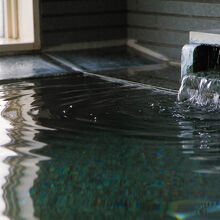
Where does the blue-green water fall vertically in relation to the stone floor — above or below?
below

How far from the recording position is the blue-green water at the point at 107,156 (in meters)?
2.36

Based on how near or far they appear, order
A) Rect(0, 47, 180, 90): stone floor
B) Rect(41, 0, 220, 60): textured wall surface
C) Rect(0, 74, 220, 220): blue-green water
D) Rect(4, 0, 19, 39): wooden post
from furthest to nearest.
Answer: Rect(4, 0, 19, 39): wooden post < Rect(41, 0, 220, 60): textured wall surface < Rect(0, 47, 180, 90): stone floor < Rect(0, 74, 220, 220): blue-green water

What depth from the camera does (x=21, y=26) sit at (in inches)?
258

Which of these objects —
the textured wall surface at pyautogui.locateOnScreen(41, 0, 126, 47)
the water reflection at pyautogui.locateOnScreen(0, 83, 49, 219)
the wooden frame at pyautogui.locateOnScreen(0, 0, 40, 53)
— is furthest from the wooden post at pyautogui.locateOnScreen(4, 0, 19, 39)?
the water reflection at pyautogui.locateOnScreen(0, 83, 49, 219)

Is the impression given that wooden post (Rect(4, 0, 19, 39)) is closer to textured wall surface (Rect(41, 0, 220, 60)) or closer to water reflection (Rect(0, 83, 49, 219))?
textured wall surface (Rect(41, 0, 220, 60))

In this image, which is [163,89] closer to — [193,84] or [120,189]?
[193,84]

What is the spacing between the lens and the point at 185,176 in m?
2.72

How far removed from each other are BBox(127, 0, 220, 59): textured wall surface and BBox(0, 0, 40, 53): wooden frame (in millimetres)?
1201

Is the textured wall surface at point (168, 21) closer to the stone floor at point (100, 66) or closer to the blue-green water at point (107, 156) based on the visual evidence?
the stone floor at point (100, 66)

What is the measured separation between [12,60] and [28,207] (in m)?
3.95

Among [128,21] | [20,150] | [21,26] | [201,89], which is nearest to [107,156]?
[20,150]

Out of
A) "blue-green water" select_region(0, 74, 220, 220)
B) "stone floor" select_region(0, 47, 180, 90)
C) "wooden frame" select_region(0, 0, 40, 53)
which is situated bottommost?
"blue-green water" select_region(0, 74, 220, 220)

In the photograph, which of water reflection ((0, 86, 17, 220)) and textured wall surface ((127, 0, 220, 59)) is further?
textured wall surface ((127, 0, 220, 59))

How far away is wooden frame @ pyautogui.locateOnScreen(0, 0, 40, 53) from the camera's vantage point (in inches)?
249
